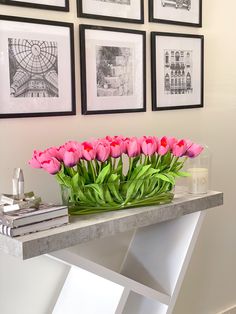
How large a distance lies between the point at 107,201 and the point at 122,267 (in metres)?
0.49

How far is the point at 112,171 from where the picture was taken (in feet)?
4.80

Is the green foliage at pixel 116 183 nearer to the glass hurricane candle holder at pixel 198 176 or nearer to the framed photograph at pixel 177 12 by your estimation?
the glass hurricane candle holder at pixel 198 176

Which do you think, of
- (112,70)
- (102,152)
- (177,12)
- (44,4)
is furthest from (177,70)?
(102,152)

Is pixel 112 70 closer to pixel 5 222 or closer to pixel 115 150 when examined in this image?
pixel 115 150

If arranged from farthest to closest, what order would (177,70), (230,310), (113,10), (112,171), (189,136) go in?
(230,310), (189,136), (177,70), (113,10), (112,171)

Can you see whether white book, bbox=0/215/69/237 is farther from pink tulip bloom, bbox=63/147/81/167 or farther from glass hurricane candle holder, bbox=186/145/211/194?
glass hurricane candle holder, bbox=186/145/211/194

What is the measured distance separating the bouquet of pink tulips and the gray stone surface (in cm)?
4

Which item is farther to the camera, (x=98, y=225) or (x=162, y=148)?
(x=162, y=148)

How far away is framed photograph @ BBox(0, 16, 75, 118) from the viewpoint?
1.53 m

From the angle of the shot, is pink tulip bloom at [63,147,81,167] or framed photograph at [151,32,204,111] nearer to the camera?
pink tulip bloom at [63,147,81,167]

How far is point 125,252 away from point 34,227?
2.47 ft

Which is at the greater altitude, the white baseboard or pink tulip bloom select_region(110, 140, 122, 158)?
pink tulip bloom select_region(110, 140, 122, 158)

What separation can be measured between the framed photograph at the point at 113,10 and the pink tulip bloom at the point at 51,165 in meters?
0.61

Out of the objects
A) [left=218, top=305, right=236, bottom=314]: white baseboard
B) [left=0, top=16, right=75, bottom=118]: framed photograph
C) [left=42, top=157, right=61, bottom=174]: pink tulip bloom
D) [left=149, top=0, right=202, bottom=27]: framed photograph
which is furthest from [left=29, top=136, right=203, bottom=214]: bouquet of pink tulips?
[left=218, top=305, right=236, bottom=314]: white baseboard
